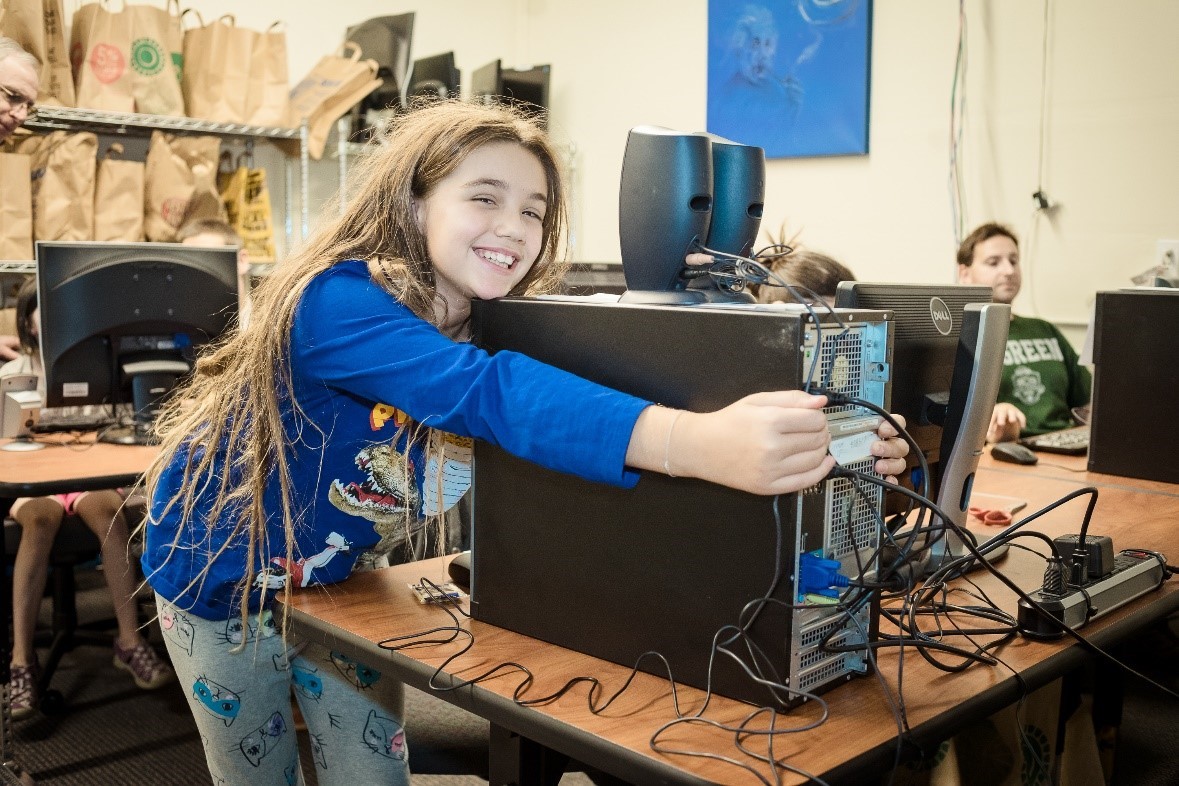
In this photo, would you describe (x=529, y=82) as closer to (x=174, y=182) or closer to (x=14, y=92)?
(x=174, y=182)

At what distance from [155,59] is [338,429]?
3.03 meters

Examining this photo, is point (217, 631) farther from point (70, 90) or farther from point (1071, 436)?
point (70, 90)

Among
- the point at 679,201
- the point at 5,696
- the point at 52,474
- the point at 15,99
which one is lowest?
the point at 5,696

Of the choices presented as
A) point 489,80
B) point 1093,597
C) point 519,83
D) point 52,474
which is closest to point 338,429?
point 1093,597

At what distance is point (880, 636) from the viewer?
106 cm

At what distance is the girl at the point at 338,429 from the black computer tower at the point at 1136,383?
135 centimetres

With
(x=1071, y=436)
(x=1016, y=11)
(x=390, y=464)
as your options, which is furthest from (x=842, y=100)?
(x=390, y=464)

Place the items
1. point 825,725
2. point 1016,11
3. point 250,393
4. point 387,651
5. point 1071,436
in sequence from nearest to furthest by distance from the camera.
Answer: point 825,725 < point 387,651 < point 250,393 < point 1071,436 < point 1016,11

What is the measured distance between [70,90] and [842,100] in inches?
106

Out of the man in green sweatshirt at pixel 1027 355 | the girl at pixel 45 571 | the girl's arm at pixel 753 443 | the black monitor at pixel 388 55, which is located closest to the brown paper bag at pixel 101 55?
the black monitor at pixel 388 55

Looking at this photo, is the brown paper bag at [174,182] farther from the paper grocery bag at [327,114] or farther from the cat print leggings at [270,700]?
the cat print leggings at [270,700]

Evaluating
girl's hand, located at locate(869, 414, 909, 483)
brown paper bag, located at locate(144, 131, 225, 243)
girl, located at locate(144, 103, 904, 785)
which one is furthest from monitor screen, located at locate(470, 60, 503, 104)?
girl's hand, located at locate(869, 414, 909, 483)

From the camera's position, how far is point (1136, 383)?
83.8 inches

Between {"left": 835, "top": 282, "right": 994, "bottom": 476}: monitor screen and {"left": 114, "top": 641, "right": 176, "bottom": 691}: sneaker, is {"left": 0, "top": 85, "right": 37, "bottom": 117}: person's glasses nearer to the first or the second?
{"left": 114, "top": 641, "right": 176, "bottom": 691}: sneaker
